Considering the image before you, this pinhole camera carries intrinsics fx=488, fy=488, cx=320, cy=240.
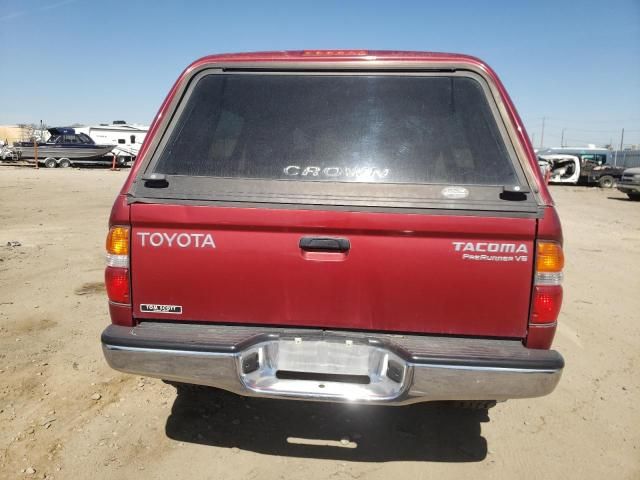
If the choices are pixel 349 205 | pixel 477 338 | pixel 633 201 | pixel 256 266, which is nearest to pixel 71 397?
pixel 256 266

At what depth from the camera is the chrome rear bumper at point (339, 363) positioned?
2131mm

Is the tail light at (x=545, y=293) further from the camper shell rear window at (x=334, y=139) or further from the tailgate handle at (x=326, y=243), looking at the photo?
the tailgate handle at (x=326, y=243)

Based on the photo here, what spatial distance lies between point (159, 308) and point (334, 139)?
1191 millimetres

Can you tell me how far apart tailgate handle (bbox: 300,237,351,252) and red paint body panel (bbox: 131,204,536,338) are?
0.08 feet

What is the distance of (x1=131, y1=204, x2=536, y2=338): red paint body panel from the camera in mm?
2164

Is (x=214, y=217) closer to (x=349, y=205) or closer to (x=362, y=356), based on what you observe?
(x=349, y=205)

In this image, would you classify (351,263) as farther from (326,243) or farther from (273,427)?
(273,427)

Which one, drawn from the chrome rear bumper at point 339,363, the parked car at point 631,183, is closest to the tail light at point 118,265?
the chrome rear bumper at point 339,363

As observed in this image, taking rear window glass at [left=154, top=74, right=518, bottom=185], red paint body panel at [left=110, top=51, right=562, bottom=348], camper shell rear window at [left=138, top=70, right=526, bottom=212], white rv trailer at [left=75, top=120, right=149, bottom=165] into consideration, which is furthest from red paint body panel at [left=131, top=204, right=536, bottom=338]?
white rv trailer at [left=75, top=120, right=149, bottom=165]

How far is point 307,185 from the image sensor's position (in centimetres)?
227

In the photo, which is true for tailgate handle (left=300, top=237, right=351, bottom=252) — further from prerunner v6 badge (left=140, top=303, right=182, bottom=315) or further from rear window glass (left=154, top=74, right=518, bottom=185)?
prerunner v6 badge (left=140, top=303, right=182, bottom=315)

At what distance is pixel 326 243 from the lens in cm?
222

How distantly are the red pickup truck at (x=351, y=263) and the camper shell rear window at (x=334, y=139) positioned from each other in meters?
0.01

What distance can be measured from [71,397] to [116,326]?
117 cm
